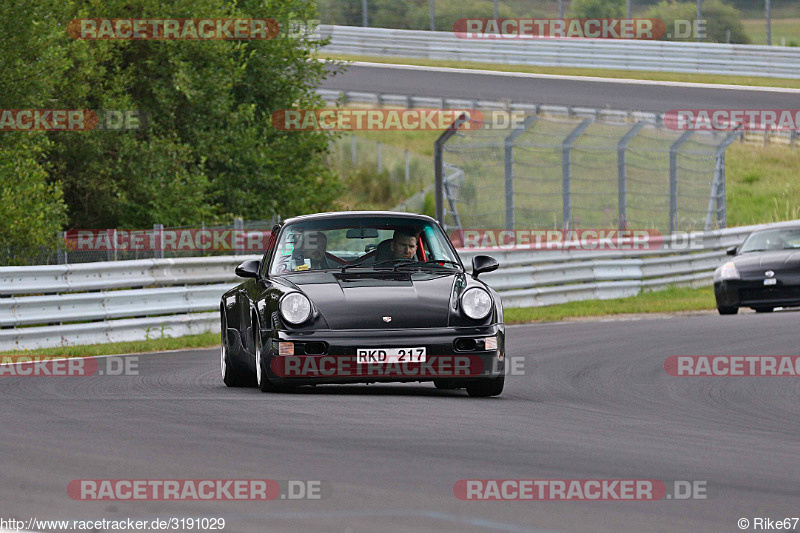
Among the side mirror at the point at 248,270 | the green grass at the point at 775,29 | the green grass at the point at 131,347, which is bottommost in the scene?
the green grass at the point at 131,347

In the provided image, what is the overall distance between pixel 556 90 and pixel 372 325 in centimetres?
3256

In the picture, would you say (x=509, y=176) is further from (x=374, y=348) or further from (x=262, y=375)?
(x=374, y=348)

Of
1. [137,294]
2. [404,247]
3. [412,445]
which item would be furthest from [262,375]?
[137,294]

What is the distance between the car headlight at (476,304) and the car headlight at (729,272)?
34.1 ft

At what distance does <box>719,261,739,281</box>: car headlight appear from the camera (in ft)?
62.4

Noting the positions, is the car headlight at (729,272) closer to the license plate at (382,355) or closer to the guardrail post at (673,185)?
the guardrail post at (673,185)

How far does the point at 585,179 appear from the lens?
2278cm

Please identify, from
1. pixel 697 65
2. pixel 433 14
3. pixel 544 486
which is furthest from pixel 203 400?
pixel 433 14

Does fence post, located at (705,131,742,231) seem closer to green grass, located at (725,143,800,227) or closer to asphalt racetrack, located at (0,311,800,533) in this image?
green grass, located at (725,143,800,227)

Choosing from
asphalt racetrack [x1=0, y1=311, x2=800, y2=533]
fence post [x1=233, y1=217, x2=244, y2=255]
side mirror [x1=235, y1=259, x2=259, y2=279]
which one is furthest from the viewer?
fence post [x1=233, y1=217, x2=244, y2=255]

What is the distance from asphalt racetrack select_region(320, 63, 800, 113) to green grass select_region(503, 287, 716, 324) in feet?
50.7

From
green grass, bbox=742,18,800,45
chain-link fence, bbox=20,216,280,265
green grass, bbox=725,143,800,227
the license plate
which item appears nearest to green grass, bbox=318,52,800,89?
green grass, bbox=725,143,800,227

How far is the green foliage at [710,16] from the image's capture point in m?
43.5

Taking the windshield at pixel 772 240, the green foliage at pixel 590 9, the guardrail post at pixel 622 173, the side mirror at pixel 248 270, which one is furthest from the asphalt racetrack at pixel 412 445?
the green foliage at pixel 590 9
